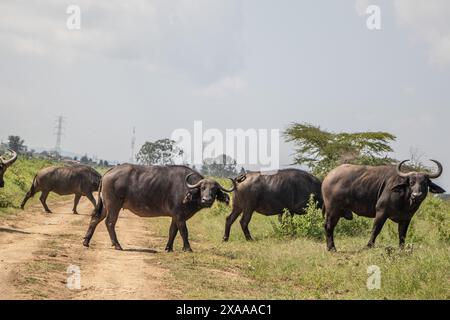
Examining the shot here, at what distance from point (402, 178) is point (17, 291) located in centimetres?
961

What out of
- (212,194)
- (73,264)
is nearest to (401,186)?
(212,194)

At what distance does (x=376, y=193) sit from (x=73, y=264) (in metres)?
7.62

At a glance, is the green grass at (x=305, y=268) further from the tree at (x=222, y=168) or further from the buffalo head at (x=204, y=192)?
the tree at (x=222, y=168)

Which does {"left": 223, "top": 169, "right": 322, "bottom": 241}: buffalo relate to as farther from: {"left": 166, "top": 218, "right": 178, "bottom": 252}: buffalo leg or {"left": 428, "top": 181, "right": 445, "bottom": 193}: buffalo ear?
{"left": 428, "top": 181, "right": 445, "bottom": 193}: buffalo ear

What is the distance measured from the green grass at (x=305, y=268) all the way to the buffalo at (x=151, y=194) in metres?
1.21

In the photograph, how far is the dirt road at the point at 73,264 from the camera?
884cm

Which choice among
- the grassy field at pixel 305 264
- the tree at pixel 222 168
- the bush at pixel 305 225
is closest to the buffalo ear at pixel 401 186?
the grassy field at pixel 305 264

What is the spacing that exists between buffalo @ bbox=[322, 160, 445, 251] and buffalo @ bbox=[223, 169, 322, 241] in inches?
109

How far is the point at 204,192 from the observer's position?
14297 mm

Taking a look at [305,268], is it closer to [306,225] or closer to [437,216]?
[306,225]

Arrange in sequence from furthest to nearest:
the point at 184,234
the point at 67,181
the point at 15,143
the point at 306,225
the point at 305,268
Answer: the point at 15,143 → the point at 67,181 → the point at 306,225 → the point at 184,234 → the point at 305,268

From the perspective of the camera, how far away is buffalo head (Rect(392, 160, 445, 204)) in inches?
543

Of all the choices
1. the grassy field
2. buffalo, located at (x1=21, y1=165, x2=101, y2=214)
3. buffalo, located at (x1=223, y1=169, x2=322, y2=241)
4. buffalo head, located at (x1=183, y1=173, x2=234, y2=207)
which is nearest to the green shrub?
the grassy field
